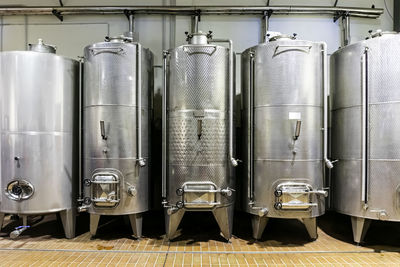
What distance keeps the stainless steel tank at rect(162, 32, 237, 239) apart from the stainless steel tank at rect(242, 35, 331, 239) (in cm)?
40

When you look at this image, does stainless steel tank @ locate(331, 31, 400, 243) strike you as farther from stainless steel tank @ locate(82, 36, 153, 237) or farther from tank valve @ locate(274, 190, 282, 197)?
stainless steel tank @ locate(82, 36, 153, 237)

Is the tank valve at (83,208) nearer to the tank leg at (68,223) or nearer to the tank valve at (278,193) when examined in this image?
the tank leg at (68,223)

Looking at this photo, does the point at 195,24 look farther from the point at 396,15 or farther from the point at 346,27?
the point at 396,15

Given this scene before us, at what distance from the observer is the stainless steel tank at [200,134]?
3025mm

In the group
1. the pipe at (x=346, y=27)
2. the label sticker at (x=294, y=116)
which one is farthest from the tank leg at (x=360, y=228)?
the pipe at (x=346, y=27)

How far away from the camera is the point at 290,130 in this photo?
2988 mm

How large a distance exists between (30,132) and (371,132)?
4386 millimetres

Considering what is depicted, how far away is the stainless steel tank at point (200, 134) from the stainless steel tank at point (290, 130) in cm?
40

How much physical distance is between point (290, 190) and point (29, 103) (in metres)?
3.56

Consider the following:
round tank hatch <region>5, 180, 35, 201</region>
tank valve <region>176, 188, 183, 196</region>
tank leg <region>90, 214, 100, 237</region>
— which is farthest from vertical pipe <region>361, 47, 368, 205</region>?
round tank hatch <region>5, 180, 35, 201</region>

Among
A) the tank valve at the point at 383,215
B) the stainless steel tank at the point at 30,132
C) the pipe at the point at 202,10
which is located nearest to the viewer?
the tank valve at the point at 383,215

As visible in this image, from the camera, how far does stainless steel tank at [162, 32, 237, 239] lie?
3025mm

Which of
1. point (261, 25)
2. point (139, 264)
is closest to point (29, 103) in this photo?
point (139, 264)

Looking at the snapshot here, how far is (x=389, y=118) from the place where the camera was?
2869mm
